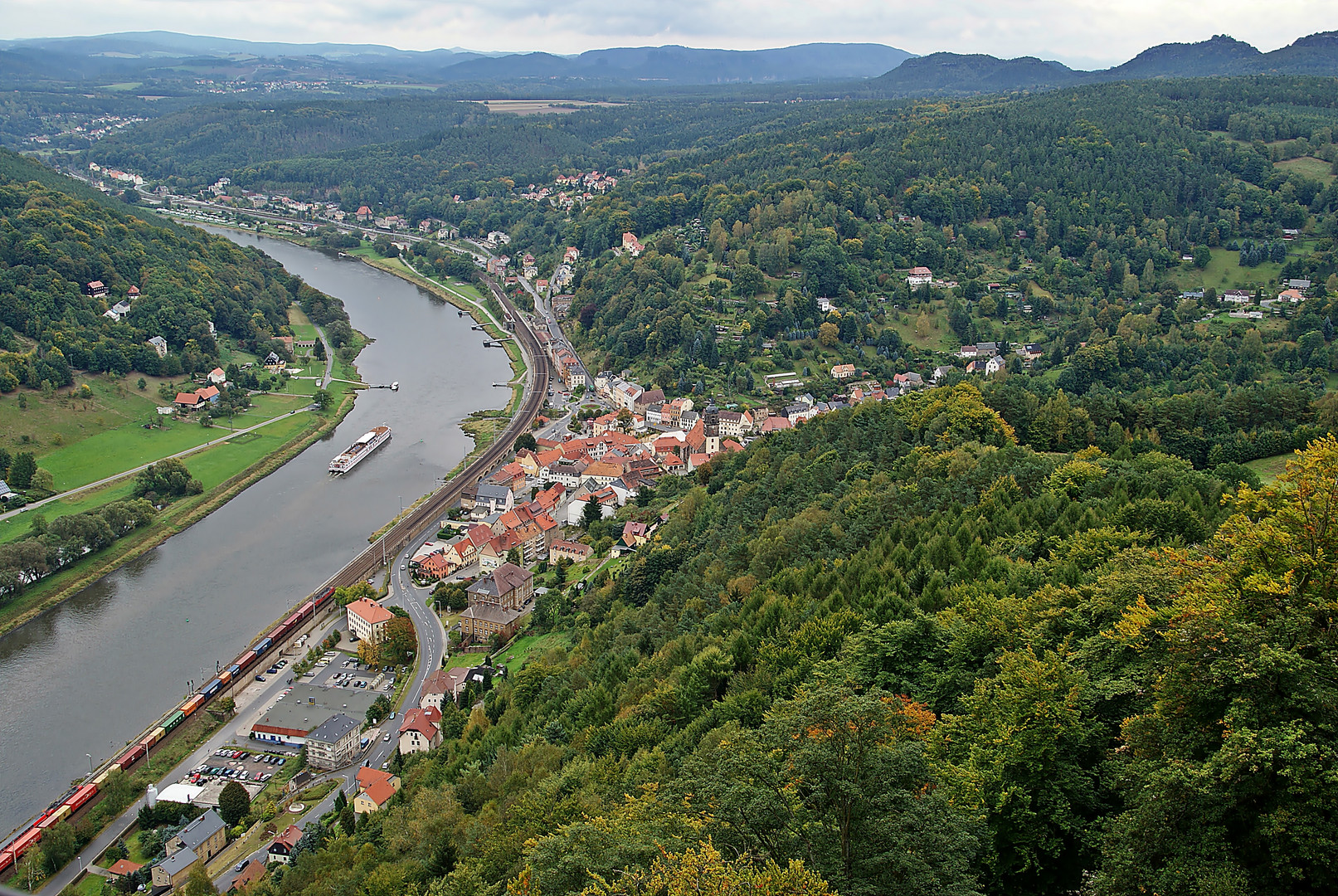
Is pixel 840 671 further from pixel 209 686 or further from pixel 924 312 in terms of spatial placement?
pixel 924 312

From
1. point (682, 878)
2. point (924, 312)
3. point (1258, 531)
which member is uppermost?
point (1258, 531)

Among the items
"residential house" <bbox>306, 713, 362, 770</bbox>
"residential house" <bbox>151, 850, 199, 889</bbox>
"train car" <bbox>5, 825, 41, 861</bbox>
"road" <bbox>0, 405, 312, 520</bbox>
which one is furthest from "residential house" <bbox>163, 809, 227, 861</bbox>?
"road" <bbox>0, 405, 312, 520</bbox>

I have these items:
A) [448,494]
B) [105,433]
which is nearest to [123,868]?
[448,494]

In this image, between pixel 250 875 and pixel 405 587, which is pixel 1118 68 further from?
pixel 250 875

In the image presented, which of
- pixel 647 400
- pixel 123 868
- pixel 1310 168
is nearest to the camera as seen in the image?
pixel 123 868

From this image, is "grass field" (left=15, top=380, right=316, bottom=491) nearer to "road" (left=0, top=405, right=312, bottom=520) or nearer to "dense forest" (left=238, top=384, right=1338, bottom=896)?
"road" (left=0, top=405, right=312, bottom=520)

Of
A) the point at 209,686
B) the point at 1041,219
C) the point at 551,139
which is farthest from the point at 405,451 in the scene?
the point at 551,139
